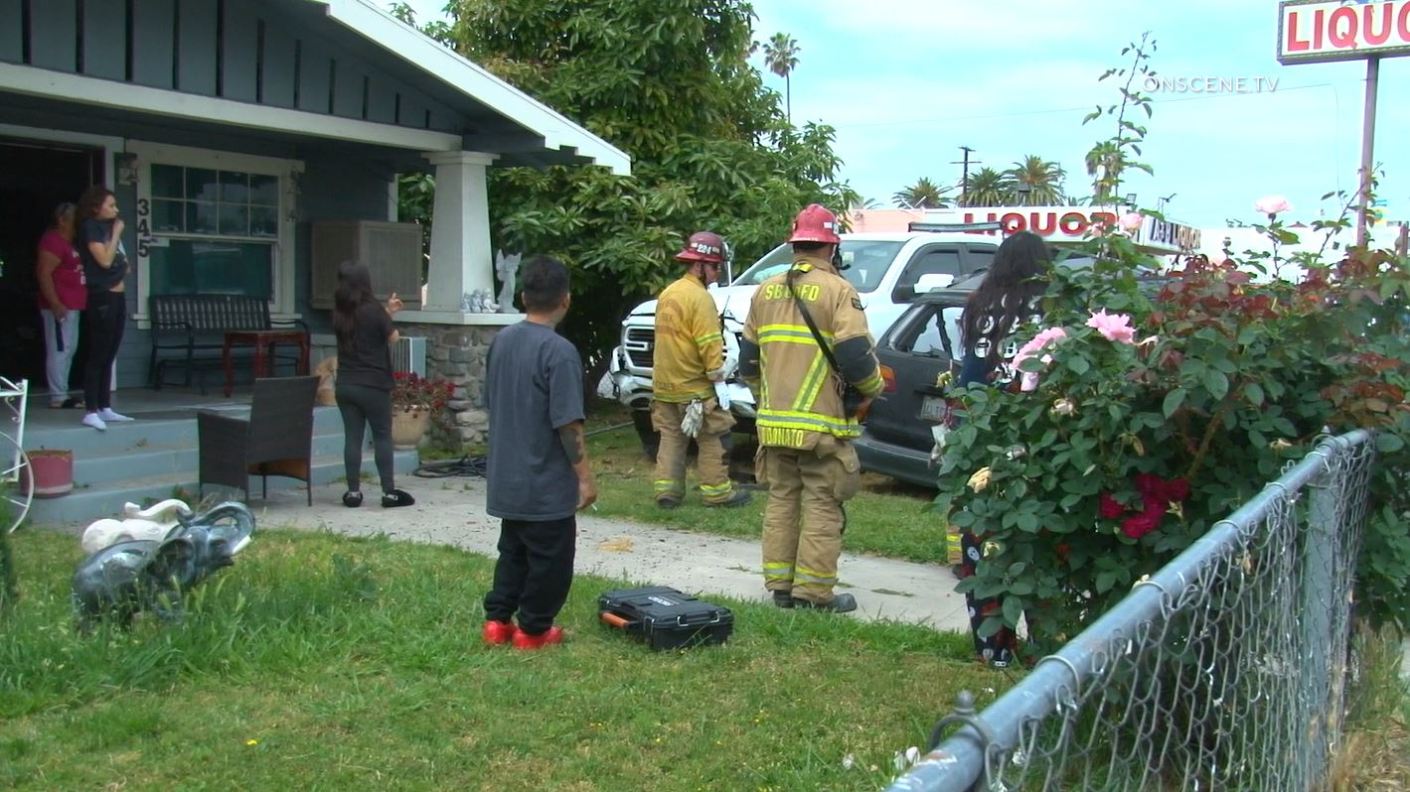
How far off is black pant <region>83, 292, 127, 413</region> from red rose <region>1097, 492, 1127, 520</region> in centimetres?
733

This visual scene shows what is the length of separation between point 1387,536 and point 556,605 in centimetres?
311

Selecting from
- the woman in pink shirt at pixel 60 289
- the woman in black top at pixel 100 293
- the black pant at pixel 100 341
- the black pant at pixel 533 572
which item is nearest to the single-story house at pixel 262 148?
the woman in black top at pixel 100 293

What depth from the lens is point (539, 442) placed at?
5.45m

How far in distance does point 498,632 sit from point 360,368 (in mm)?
3763

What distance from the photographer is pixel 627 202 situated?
46.2 feet

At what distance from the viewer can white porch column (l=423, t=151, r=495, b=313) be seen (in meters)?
12.2

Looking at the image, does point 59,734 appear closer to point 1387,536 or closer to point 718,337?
point 1387,536

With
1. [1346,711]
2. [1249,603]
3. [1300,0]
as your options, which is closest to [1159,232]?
[1300,0]

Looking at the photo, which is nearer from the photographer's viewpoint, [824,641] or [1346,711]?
[1346,711]

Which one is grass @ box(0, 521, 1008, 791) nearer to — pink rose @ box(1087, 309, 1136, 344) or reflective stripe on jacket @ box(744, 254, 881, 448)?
reflective stripe on jacket @ box(744, 254, 881, 448)

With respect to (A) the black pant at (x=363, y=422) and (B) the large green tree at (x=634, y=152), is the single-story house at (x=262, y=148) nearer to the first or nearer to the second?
(B) the large green tree at (x=634, y=152)

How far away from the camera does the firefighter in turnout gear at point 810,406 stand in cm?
638

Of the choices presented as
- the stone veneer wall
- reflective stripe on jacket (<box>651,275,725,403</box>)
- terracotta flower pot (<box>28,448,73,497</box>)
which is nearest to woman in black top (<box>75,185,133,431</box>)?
terracotta flower pot (<box>28,448,73,497</box>)

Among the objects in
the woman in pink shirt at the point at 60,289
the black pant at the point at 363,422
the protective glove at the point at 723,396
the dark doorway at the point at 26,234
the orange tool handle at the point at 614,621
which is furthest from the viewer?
the dark doorway at the point at 26,234
